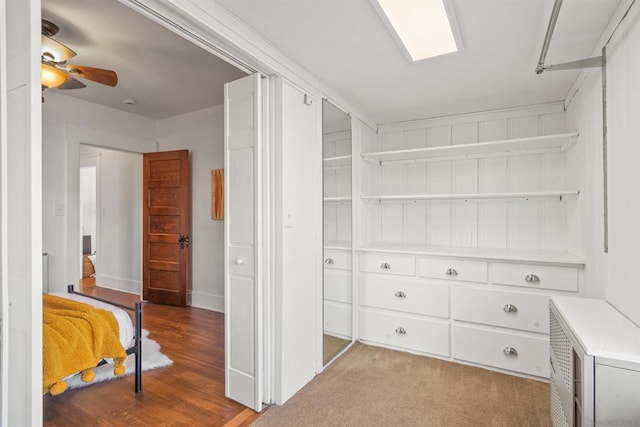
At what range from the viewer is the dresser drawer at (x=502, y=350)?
246 centimetres

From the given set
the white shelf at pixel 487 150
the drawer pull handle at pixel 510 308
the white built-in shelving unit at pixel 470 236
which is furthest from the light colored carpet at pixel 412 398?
the white shelf at pixel 487 150

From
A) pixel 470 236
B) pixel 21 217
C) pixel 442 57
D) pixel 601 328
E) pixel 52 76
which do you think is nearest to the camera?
pixel 21 217

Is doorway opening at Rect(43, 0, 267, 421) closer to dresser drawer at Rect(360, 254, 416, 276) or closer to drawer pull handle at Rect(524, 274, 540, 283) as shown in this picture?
dresser drawer at Rect(360, 254, 416, 276)

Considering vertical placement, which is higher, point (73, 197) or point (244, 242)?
point (73, 197)

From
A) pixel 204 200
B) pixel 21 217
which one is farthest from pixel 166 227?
pixel 21 217

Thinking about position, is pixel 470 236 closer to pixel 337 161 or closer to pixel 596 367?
pixel 337 161

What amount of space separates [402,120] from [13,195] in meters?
3.23

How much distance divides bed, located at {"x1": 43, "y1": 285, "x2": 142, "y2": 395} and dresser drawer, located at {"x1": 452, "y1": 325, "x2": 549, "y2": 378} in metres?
2.49

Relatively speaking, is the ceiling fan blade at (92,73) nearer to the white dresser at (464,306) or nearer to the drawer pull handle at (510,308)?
the white dresser at (464,306)

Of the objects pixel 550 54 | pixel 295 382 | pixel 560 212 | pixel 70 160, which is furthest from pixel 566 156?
pixel 70 160

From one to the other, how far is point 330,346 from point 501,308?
1404 millimetres

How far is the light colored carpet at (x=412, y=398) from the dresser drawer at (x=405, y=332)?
0.15m

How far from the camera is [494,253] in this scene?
2748 millimetres

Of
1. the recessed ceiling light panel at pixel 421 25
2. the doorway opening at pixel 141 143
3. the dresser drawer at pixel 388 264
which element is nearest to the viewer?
the recessed ceiling light panel at pixel 421 25
